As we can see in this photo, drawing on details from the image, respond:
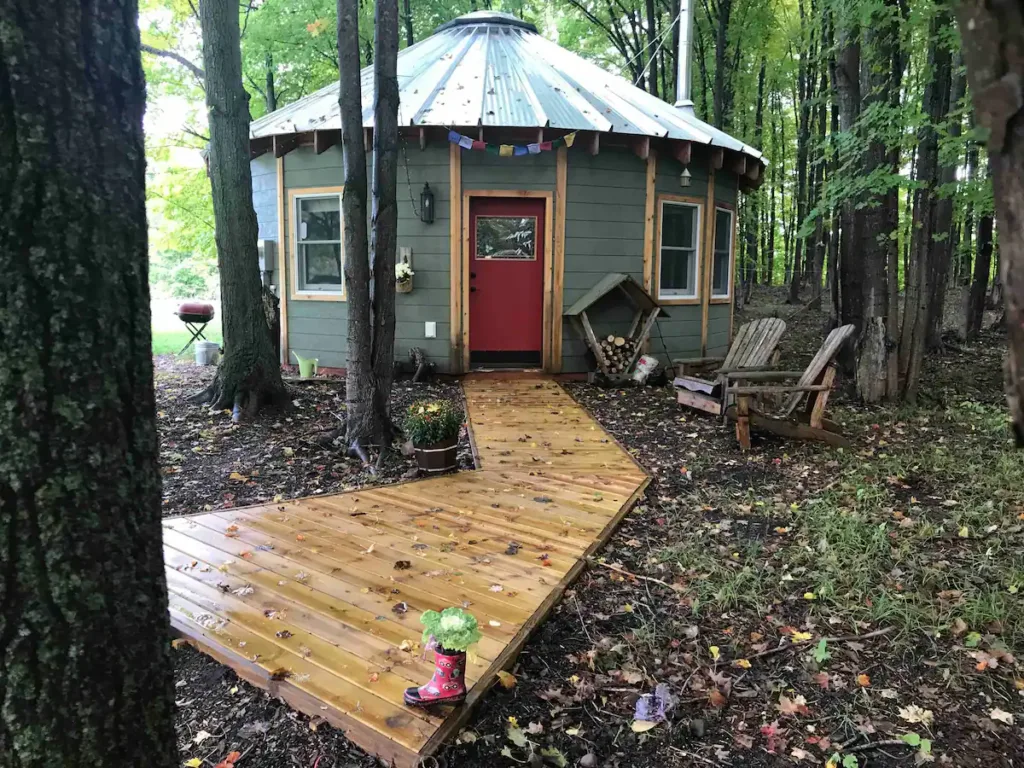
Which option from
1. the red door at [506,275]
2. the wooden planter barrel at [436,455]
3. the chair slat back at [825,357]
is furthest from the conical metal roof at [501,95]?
the wooden planter barrel at [436,455]

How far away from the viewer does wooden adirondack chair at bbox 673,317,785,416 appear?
6.03 m

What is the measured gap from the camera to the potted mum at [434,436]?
4.64 meters

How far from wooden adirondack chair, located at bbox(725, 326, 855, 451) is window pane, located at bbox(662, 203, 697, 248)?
12.5 ft

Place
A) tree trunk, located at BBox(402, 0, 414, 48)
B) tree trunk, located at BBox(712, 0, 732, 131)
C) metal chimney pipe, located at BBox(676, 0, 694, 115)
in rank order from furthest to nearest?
1. tree trunk, located at BBox(402, 0, 414, 48)
2. tree trunk, located at BBox(712, 0, 732, 131)
3. metal chimney pipe, located at BBox(676, 0, 694, 115)

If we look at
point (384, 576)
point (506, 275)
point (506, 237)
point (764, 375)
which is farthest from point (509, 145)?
point (384, 576)

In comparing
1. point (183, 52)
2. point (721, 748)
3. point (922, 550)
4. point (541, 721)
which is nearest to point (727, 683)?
point (721, 748)

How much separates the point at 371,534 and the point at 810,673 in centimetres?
215

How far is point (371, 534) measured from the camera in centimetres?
351

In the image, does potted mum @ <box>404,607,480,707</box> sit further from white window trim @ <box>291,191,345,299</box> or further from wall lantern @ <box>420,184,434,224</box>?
white window trim @ <box>291,191,345,299</box>

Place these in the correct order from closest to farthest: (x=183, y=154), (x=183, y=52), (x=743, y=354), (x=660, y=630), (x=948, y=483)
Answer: (x=660, y=630), (x=948, y=483), (x=743, y=354), (x=183, y=52), (x=183, y=154)

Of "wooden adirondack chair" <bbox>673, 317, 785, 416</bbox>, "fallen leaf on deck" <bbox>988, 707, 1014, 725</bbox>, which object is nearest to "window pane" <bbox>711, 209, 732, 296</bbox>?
"wooden adirondack chair" <bbox>673, 317, 785, 416</bbox>

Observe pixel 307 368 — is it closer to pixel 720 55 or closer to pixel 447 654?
pixel 447 654

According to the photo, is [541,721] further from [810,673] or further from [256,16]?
[256,16]

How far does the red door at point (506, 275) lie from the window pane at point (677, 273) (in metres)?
1.76
